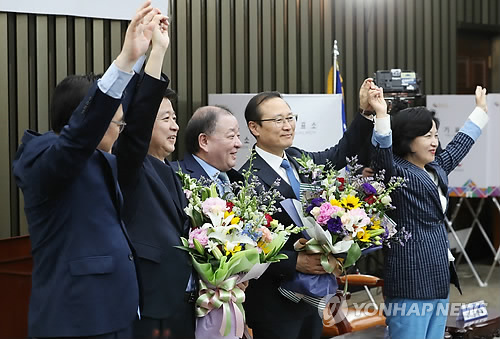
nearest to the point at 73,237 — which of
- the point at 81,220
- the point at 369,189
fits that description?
the point at 81,220

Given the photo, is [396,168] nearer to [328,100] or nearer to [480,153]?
[328,100]

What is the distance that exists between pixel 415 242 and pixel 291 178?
28.0 inches

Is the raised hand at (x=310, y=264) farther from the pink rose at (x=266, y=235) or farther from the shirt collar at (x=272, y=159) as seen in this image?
the shirt collar at (x=272, y=159)

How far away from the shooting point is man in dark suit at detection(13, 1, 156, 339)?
1.88 metres

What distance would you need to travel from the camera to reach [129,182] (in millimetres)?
2289

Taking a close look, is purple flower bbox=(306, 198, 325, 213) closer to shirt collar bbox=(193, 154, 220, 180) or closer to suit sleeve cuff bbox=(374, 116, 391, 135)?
shirt collar bbox=(193, 154, 220, 180)

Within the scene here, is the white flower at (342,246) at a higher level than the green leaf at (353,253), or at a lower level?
higher

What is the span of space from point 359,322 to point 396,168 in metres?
1.23

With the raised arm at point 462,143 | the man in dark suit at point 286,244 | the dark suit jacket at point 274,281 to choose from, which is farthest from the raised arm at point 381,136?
the raised arm at point 462,143

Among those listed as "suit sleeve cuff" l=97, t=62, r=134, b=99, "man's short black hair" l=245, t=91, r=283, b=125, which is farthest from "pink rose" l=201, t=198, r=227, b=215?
"man's short black hair" l=245, t=91, r=283, b=125

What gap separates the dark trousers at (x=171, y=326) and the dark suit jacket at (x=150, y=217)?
25mm

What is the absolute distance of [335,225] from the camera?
2594mm

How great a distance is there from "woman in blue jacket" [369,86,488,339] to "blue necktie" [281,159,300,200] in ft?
1.38

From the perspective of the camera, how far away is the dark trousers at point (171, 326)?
2260 millimetres
